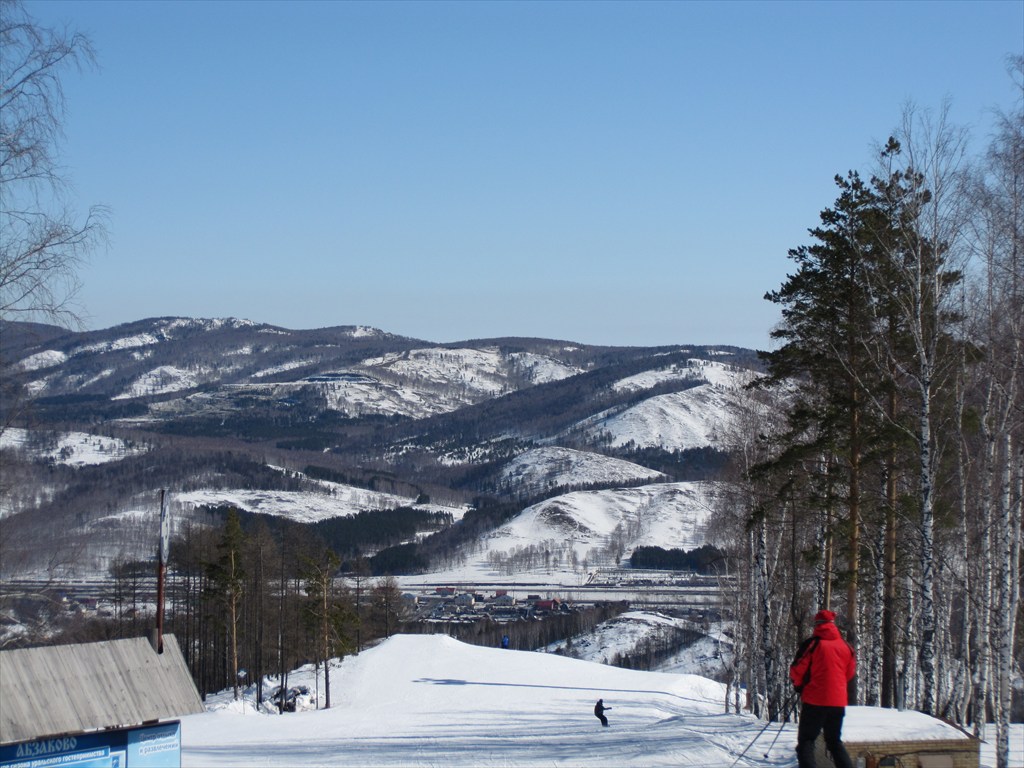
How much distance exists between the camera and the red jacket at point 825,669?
424 inches

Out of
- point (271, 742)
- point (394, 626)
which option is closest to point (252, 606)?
point (394, 626)

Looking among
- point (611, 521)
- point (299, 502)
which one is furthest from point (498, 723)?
point (299, 502)

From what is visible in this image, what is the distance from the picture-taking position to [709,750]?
640 inches

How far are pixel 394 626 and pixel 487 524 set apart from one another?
10226cm

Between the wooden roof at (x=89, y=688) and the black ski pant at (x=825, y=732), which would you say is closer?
the black ski pant at (x=825, y=732)

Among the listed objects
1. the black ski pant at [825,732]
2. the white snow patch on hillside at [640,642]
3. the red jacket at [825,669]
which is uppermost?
the red jacket at [825,669]

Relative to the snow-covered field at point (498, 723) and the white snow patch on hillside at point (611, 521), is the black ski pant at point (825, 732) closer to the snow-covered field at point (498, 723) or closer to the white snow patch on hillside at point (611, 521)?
the snow-covered field at point (498, 723)

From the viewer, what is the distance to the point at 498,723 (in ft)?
91.1

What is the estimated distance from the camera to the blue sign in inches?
460

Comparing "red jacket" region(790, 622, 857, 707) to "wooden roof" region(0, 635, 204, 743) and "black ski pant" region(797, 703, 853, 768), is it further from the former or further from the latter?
"wooden roof" region(0, 635, 204, 743)

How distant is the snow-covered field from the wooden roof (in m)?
7.55

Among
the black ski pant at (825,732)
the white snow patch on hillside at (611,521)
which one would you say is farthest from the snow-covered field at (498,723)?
the white snow patch on hillside at (611,521)

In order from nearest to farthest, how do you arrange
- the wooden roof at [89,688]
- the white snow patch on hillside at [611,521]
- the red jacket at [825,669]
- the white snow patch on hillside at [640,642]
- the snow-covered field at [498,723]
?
the red jacket at [825,669]
the wooden roof at [89,688]
the snow-covered field at [498,723]
the white snow patch on hillside at [640,642]
the white snow patch on hillside at [611,521]

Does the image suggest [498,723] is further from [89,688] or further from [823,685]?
[823,685]
